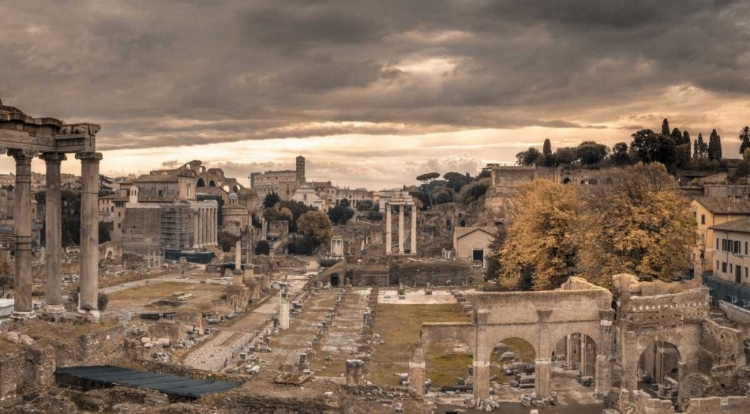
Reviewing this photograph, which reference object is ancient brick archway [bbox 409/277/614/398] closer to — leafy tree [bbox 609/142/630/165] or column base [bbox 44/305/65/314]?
column base [bbox 44/305/65/314]

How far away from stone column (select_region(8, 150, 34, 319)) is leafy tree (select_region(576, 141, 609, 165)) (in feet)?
320

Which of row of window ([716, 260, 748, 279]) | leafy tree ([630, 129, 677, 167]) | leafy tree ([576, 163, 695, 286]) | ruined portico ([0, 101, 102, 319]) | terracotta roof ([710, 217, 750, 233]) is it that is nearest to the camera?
ruined portico ([0, 101, 102, 319])

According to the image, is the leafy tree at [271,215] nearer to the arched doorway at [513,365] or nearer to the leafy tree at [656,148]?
the leafy tree at [656,148]

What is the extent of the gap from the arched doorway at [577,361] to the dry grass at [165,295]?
29931 millimetres

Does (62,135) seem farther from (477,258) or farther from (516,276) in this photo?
(477,258)

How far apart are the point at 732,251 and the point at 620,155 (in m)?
55.8

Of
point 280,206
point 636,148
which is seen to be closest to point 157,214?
point 280,206

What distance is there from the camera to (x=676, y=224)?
3878 cm

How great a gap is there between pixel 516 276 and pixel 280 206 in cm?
10215

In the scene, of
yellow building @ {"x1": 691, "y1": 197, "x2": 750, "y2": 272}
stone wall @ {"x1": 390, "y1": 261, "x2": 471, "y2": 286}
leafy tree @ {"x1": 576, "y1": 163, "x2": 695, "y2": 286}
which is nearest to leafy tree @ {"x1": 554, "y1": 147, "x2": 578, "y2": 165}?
stone wall @ {"x1": 390, "y1": 261, "x2": 471, "y2": 286}

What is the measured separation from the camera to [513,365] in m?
36.2

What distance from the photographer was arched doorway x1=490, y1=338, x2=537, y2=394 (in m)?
33.2

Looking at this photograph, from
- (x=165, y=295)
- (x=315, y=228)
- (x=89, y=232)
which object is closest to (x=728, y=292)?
(x=89, y=232)

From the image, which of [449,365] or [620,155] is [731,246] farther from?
[620,155]
